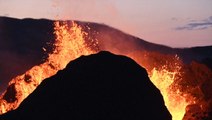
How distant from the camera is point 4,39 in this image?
86375mm

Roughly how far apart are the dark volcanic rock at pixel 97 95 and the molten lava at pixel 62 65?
4.36m

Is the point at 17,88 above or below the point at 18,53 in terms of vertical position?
below

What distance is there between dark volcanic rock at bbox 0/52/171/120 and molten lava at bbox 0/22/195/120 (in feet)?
14.3

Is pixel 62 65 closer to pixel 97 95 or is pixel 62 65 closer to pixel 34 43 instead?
pixel 97 95

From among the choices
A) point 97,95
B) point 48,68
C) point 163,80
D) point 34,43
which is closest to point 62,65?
point 48,68

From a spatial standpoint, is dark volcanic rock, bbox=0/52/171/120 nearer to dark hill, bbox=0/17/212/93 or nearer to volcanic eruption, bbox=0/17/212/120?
volcanic eruption, bbox=0/17/212/120

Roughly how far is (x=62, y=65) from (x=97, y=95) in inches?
410

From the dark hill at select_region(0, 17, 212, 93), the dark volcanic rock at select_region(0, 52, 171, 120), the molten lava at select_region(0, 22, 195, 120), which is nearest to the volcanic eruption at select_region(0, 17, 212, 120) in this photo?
the molten lava at select_region(0, 22, 195, 120)

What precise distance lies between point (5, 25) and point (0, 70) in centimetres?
2118

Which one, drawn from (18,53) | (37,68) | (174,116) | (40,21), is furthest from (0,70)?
(174,116)

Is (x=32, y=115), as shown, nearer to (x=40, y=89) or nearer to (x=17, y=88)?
(x=40, y=89)

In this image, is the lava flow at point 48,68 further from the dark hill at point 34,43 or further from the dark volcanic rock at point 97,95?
the dark hill at point 34,43

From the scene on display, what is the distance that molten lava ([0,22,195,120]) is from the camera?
19062 millimetres

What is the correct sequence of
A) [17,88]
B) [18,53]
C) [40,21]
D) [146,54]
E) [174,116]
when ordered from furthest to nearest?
[40,21] < [18,53] < [146,54] < [17,88] < [174,116]
